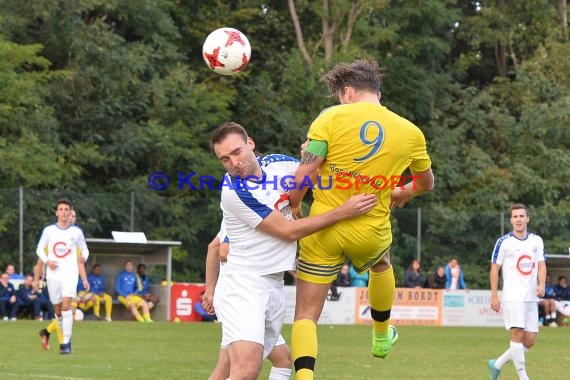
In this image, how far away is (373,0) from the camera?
3725cm

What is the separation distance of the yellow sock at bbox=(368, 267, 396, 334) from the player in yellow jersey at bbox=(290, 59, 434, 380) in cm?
37

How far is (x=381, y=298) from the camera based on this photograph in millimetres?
8062

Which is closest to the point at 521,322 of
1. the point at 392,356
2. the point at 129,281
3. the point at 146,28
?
the point at 392,356

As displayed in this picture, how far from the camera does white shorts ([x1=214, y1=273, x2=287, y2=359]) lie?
7109 mm

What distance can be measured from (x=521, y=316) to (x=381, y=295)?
5050mm

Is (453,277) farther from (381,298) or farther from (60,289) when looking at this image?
(381,298)

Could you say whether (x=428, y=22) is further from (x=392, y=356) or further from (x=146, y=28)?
(x=392, y=356)

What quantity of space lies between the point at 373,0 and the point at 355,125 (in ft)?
100

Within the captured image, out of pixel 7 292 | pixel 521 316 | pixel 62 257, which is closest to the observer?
pixel 521 316

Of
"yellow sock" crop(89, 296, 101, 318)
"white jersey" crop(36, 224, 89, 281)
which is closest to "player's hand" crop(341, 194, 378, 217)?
"white jersey" crop(36, 224, 89, 281)

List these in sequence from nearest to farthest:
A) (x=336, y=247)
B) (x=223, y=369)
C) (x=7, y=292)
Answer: (x=336, y=247) < (x=223, y=369) < (x=7, y=292)

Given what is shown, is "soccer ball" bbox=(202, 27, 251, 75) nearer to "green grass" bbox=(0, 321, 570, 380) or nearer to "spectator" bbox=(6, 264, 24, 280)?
"green grass" bbox=(0, 321, 570, 380)

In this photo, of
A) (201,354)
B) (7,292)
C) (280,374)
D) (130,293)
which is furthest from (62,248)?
(130,293)

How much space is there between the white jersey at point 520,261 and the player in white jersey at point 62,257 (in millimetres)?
5786
